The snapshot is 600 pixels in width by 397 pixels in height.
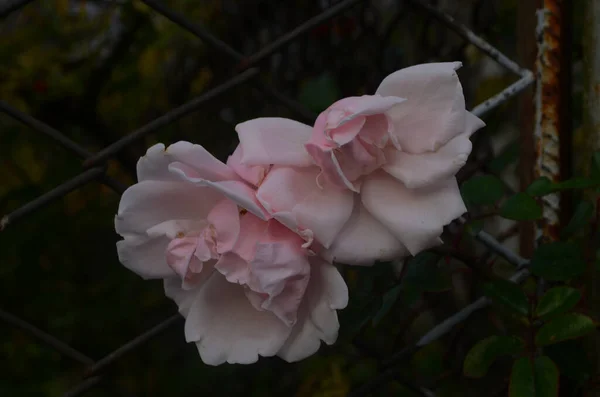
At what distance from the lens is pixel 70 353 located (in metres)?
0.61

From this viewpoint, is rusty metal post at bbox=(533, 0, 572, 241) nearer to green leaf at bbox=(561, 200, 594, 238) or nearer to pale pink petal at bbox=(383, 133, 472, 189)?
green leaf at bbox=(561, 200, 594, 238)

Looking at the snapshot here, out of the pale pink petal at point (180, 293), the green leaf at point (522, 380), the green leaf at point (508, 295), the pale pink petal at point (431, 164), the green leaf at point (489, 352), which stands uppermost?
the pale pink petal at point (431, 164)

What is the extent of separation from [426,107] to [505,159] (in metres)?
0.49

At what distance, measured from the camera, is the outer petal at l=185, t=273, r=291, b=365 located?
17.5 inches

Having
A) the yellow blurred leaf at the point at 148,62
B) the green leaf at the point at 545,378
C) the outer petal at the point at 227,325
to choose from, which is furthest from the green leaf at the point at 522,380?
the yellow blurred leaf at the point at 148,62

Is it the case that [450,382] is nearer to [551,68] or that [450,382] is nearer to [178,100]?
[551,68]

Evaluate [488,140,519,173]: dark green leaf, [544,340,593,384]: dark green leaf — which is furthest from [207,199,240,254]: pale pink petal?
[488,140,519,173]: dark green leaf

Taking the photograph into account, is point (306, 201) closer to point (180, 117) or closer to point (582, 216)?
point (180, 117)

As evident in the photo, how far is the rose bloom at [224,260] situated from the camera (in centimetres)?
40

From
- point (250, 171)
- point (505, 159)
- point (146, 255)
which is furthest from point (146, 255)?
point (505, 159)

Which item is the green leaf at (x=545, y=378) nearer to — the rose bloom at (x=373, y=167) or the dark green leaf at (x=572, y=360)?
the dark green leaf at (x=572, y=360)

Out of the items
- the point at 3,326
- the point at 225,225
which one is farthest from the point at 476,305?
the point at 3,326

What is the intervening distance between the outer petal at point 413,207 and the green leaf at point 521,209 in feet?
0.65

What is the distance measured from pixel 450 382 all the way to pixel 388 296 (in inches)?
18.3
